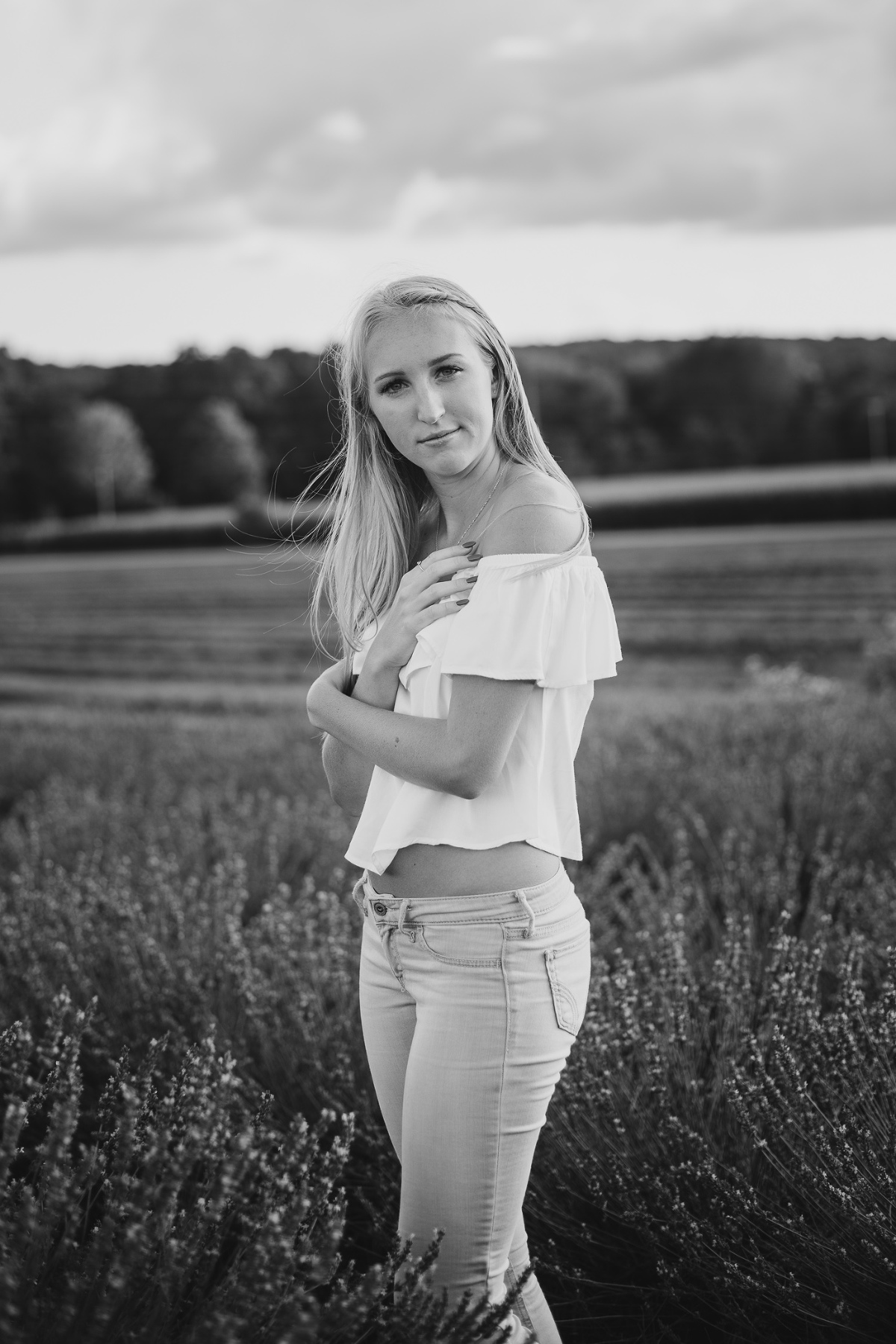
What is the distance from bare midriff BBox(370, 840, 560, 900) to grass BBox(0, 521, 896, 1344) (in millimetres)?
292

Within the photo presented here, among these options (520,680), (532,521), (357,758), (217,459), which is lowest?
(357,758)

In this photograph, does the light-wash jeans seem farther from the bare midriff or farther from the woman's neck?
the woman's neck

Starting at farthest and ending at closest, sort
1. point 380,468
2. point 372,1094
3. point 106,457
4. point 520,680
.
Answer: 1. point 106,457
2. point 372,1094
3. point 380,468
4. point 520,680

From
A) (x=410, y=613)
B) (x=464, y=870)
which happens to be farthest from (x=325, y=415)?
(x=464, y=870)

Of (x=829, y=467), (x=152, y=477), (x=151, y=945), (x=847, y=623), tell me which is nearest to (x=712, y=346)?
(x=829, y=467)

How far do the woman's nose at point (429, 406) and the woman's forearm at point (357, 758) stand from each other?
0.35m

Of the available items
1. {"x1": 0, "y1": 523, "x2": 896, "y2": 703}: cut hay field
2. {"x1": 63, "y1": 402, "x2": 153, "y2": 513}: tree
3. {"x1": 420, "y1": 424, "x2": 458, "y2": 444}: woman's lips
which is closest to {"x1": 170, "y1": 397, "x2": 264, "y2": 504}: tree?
{"x1": 63, "y1": 402, "x2": 153, "y2": 513}: tree

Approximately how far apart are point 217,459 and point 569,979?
1320 centimetres

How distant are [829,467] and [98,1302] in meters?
14.0

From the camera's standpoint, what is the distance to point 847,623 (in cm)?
1080

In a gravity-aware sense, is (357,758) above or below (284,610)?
above

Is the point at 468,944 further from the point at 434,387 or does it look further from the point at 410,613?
the point at 434,387

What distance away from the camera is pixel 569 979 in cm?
150

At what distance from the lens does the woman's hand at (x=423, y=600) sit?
60.5 inches
